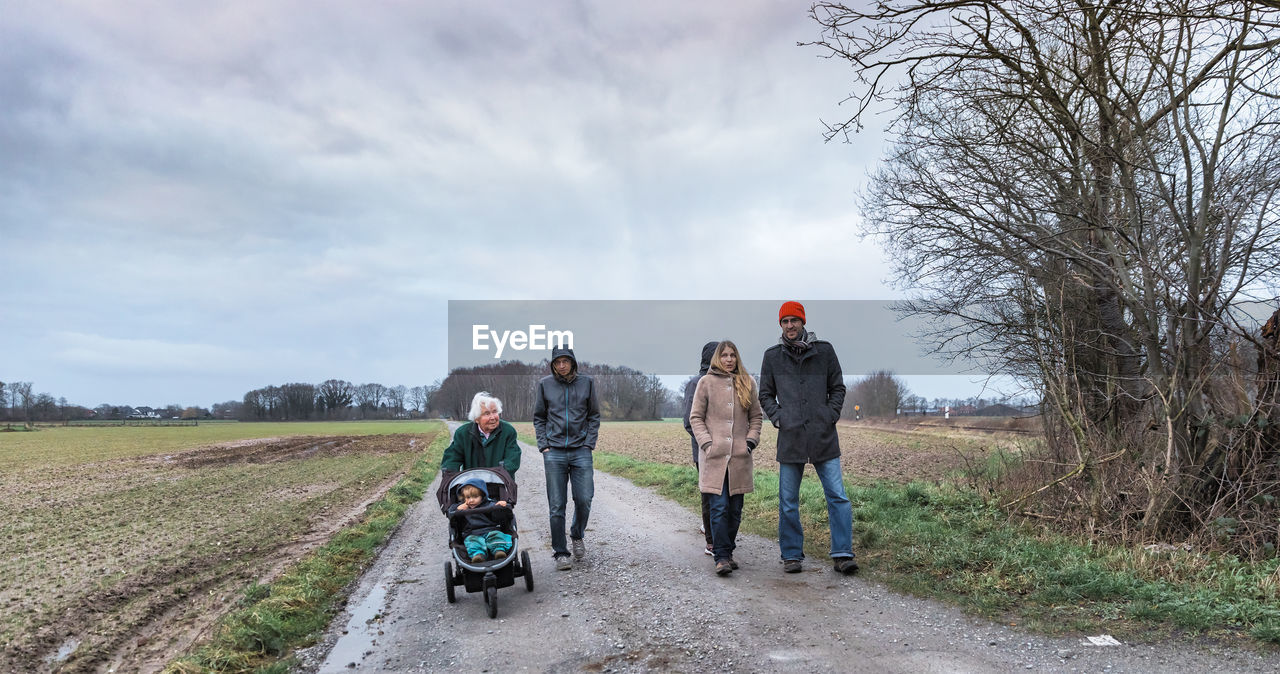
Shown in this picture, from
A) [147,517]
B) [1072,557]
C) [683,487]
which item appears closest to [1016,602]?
[1072,557]

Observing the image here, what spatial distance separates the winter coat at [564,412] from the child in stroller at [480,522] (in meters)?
0.94

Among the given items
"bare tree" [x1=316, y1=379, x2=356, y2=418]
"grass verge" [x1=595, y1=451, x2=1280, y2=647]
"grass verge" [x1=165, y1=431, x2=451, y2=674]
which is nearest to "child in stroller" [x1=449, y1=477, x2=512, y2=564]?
"grass verge" [x1=165, y1=431, x2=451, y2=674]

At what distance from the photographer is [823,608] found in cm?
505

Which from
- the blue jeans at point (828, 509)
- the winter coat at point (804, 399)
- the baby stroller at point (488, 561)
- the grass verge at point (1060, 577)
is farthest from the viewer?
the winter coat at point (804, 399)

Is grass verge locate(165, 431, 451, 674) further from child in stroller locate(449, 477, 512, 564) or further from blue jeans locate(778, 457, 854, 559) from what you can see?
blue jeans locate(778, 457, 854, 559)

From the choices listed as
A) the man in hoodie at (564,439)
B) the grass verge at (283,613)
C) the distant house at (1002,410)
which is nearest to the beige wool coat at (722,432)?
the man in hoodie at (564,439)

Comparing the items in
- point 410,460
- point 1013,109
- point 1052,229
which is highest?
point 1013,109

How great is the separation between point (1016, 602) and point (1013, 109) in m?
4.76

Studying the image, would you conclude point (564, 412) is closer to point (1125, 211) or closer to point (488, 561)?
point (488, 561)

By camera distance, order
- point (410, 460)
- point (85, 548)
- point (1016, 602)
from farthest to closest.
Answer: point (410, 460) → point (85, 548) → point (1016, 602)

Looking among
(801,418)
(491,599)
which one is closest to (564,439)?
(491,599)

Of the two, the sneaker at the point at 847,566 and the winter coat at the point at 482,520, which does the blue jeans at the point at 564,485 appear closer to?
the winter coat at the point at 482,520

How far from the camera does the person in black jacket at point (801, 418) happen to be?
6.18m

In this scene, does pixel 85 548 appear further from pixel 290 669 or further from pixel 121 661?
pixel 290 669
